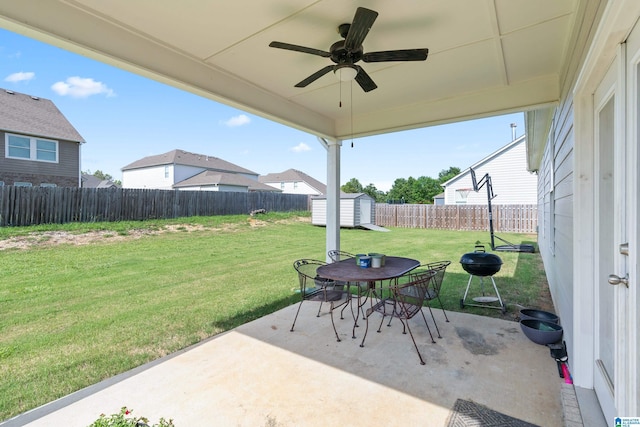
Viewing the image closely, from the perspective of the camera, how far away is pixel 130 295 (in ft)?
15.3

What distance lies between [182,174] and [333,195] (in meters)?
21.7

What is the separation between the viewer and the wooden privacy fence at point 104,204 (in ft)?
30.6

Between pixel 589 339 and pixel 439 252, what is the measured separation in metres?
6.95

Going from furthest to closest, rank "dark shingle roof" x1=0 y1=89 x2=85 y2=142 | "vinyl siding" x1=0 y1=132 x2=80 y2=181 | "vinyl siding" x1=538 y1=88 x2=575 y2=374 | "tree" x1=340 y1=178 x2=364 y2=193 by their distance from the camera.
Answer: "tree" x1=340 y1=178 x2=364 y2=193 → "dark shingle roof" x1=0 y1=89 x2=85 y2=142 → "vinyl siding" x1=0 y1=132 x2=80 y2=181 → "vinyl siding" x1=538 y1=88 x2=575 y2=374

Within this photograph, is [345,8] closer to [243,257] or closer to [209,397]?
[209,397]

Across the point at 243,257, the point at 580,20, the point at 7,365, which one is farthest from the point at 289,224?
the point at 580,20

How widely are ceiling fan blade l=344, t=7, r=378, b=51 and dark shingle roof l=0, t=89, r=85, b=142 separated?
15855 millimetres

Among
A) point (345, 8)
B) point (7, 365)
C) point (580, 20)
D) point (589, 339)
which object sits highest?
point (345, 8)

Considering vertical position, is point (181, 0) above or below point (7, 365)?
above

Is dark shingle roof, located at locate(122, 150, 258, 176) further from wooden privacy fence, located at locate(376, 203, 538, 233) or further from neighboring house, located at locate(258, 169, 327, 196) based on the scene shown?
wooden privacy fence, located at locate(376, 203, 538, 233)

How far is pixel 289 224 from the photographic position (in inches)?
615

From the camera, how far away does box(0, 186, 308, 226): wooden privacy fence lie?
368 inches

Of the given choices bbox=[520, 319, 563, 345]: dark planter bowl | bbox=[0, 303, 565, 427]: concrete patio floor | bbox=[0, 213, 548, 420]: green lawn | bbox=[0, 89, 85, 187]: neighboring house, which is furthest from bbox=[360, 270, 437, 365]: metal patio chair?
bbox=[0, 89, 85, 187]: neighboring house

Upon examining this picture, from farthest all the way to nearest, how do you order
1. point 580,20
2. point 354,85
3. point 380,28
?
point 354,85
point 380,28
point 580,20
